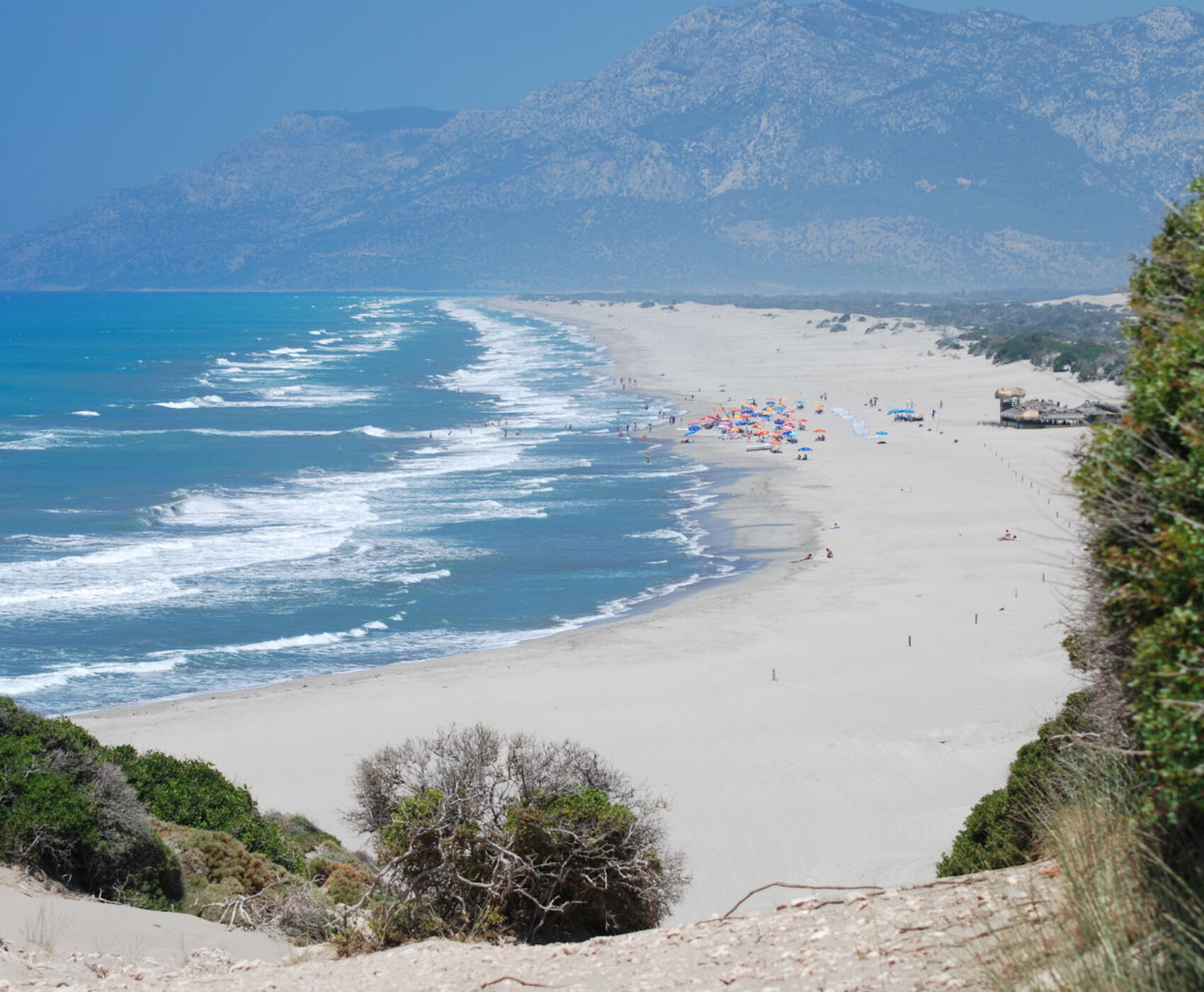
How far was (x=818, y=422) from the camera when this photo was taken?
57750 millimetres

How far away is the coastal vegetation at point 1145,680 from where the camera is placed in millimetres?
5000

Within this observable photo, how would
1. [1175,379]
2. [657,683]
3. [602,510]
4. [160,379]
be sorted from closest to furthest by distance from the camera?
1. [1175,379]
2. [657,683]
3. [602,510]
4. [160,379]

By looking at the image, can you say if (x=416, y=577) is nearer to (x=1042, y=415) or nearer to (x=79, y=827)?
(x=79, y=827)

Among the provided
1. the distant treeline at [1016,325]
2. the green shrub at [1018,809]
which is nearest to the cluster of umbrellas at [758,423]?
the distant treeline at [1016,325]

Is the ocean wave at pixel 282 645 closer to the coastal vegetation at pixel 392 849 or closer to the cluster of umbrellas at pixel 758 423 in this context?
the coastal vegetation at pixel 392 849

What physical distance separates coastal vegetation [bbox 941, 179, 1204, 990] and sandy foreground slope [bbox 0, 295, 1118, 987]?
985 mm

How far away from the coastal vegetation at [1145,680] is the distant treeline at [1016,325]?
4.91 ft

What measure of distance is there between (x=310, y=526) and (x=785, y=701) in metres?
20.0

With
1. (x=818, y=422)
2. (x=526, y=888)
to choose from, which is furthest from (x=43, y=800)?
(x=818, y=422)

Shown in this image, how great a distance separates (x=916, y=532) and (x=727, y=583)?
825 centimetres

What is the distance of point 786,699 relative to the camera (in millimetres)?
21453

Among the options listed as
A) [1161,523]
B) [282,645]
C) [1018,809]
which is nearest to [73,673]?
[282,645]

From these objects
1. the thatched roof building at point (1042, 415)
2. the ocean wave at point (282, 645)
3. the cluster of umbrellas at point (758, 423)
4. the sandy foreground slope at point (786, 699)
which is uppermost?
the cluster of umbrellas at point (758, 423)

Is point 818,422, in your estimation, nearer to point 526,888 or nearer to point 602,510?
point 602,510
